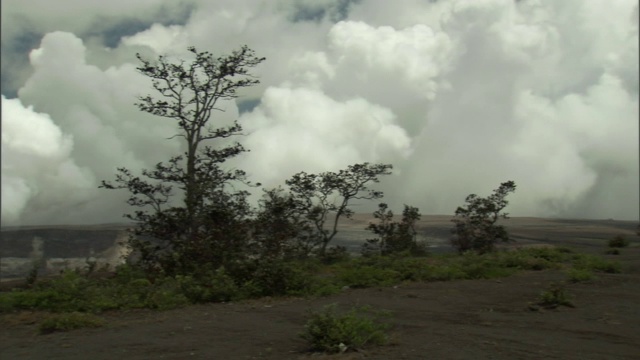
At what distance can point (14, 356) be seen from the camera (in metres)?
7.24

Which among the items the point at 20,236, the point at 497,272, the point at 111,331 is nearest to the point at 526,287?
the point at 497,272

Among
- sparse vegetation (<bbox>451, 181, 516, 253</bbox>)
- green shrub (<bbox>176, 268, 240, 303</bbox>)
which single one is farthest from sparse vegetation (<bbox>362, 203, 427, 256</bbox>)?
green shrub (<bbox>176, 268, 240, 303</bbox>)

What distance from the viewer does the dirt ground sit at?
695 cm

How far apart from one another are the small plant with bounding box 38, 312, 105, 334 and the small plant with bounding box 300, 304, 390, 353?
3.69 metres

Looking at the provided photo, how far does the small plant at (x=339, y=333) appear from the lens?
679cm

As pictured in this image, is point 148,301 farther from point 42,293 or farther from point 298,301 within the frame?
point 298,301

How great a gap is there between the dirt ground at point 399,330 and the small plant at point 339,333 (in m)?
0.15

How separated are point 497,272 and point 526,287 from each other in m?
1.88

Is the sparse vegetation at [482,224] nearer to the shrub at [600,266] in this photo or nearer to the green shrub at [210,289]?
the shrub at [600,266]

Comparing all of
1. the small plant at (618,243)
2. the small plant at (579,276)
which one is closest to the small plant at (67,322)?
the small plant at (579,276)

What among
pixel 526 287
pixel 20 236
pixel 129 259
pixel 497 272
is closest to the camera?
pixel 526 287

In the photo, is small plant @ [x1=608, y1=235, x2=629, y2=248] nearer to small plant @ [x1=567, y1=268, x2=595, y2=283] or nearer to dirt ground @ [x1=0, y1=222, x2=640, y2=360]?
small plant @ [x1=567, y1=268, x2=595, y2=283]

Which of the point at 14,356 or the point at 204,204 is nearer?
the point at 14,356

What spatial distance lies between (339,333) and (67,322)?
435 cm
